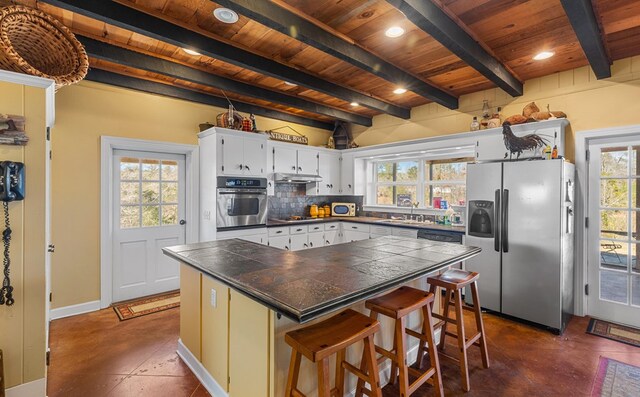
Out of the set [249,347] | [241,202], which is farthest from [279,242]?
[249,347]

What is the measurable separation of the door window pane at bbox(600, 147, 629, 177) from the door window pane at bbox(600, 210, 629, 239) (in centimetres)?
41

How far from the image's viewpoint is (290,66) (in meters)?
3.13

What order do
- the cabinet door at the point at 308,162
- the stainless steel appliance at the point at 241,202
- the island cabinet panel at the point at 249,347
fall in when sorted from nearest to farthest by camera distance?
the island cabinet panel at the point at 249,347, the stainless steel appliance at the point at 241,202, the cabinet door at the point at 308,162

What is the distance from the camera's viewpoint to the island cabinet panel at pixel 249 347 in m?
1.55

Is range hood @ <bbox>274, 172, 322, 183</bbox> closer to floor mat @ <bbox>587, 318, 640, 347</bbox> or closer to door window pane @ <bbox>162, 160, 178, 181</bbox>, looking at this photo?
door window pane @ <bbox>162, 160, 178, 181</bbox>

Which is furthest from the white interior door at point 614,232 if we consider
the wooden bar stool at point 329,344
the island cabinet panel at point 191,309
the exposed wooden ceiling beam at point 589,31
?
the island cabinet panel at point 191,309

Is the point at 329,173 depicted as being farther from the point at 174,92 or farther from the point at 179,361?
the point at 179,361

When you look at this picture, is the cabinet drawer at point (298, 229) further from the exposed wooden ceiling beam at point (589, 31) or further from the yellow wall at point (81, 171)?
the exposed wooden ceiling beam at point (589, 31)

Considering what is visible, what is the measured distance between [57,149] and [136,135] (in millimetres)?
767

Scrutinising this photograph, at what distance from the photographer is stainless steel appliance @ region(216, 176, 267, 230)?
3.84 m

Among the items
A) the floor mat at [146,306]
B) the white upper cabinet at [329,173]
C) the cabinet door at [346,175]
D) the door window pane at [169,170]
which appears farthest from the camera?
the cabinet door at [346,175]

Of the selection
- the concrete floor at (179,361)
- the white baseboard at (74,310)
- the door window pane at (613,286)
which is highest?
the door window pane at (613,286)

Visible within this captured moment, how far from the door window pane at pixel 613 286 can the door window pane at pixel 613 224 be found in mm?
410

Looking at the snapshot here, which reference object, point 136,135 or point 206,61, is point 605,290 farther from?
point 136,135
